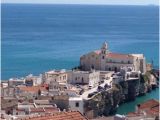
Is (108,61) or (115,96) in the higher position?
(108,61)

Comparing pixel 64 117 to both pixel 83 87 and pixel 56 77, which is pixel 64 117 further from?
pixel 56 77

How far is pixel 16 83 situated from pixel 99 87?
3.95 metres

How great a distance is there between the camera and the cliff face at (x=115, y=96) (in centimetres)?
2838

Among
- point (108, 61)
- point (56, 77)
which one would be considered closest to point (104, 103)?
point (56, 77)

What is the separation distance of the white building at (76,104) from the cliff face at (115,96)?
1.20 meters

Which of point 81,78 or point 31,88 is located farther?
point 81,78

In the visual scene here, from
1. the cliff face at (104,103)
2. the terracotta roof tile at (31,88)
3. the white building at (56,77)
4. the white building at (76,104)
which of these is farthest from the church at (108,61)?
the white building at (76,104)

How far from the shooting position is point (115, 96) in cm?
3139

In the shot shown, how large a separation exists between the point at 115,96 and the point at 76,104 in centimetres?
587

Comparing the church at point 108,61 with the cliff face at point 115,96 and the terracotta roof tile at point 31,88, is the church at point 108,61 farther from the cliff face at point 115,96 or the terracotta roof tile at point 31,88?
the terracotta roof tile at point 31,88

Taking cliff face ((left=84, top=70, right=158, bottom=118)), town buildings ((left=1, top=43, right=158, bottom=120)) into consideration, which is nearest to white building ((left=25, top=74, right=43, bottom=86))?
town buildings ((left=1, top=43, right=158, bottom=120))

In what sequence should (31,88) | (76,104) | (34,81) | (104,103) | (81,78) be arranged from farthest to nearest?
(81,78)
(34,81)
(104,103)
(31,88)
(76,104)

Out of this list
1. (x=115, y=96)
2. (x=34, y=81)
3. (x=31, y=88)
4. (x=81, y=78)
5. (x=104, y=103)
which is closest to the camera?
(x=31, y=88)

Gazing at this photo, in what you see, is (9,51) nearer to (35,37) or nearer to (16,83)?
(35,37)
